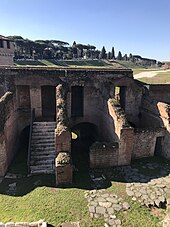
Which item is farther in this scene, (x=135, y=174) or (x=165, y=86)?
(x=165, y=86)

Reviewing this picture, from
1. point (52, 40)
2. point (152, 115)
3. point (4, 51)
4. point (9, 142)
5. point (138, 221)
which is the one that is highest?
point (52, 40)

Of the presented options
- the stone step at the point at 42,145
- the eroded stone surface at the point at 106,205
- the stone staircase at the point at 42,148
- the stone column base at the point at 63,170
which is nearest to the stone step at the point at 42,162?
the stone staircase at the point at 42,148

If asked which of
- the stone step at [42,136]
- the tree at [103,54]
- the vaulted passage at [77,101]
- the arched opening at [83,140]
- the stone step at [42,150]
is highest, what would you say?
the tree at [103,54]

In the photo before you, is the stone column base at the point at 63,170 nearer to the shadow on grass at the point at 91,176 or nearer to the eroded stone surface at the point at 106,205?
the shadow on grass at the point at 91,176

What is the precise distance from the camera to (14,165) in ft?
38.5

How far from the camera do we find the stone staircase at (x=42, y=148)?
1104cm

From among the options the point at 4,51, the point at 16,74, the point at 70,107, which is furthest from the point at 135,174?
the point at 4,51

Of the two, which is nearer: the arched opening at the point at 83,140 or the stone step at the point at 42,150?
the stone step at the point at 42,150

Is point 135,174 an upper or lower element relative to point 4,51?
lower

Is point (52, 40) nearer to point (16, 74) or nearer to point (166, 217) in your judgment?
point (16, 74)

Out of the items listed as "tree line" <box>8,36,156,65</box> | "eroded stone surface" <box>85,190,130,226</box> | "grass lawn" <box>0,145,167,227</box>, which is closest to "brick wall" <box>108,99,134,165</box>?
"grass lawn" <box>0,145,167,227</box>

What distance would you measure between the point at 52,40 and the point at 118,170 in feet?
293

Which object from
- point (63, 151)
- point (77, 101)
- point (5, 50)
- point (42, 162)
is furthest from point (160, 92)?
point (5, 50)

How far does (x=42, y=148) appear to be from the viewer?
39.8ft
